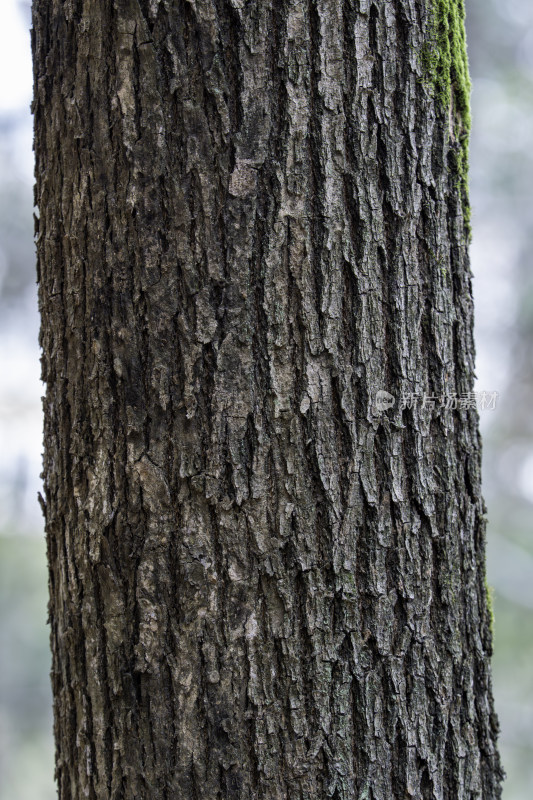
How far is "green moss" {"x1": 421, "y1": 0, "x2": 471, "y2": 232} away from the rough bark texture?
0.03m

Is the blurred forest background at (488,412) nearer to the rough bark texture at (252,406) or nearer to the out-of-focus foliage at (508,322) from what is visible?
the out-of-focus foliage at (508,322)

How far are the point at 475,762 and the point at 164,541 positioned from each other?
0.63 metres

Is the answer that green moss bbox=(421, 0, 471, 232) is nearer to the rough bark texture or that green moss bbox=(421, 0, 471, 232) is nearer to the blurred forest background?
the rough bark texture

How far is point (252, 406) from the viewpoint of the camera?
91 cm

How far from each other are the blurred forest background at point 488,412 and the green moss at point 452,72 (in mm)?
6797

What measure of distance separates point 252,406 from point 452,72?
66 centimetres

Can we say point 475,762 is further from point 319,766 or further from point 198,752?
point 198,752

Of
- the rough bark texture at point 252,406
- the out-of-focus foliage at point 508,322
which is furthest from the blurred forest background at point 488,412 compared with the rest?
the rough bark texture at point 252,406

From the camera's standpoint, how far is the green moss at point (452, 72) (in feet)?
3.35

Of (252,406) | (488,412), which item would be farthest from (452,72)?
(488,412)

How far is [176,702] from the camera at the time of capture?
92 centimetres

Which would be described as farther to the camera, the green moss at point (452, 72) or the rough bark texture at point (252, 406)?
the green moss at point (452, 72)

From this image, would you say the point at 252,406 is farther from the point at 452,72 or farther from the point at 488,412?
the point at 488,412

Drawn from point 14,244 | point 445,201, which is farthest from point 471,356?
point 14,244
